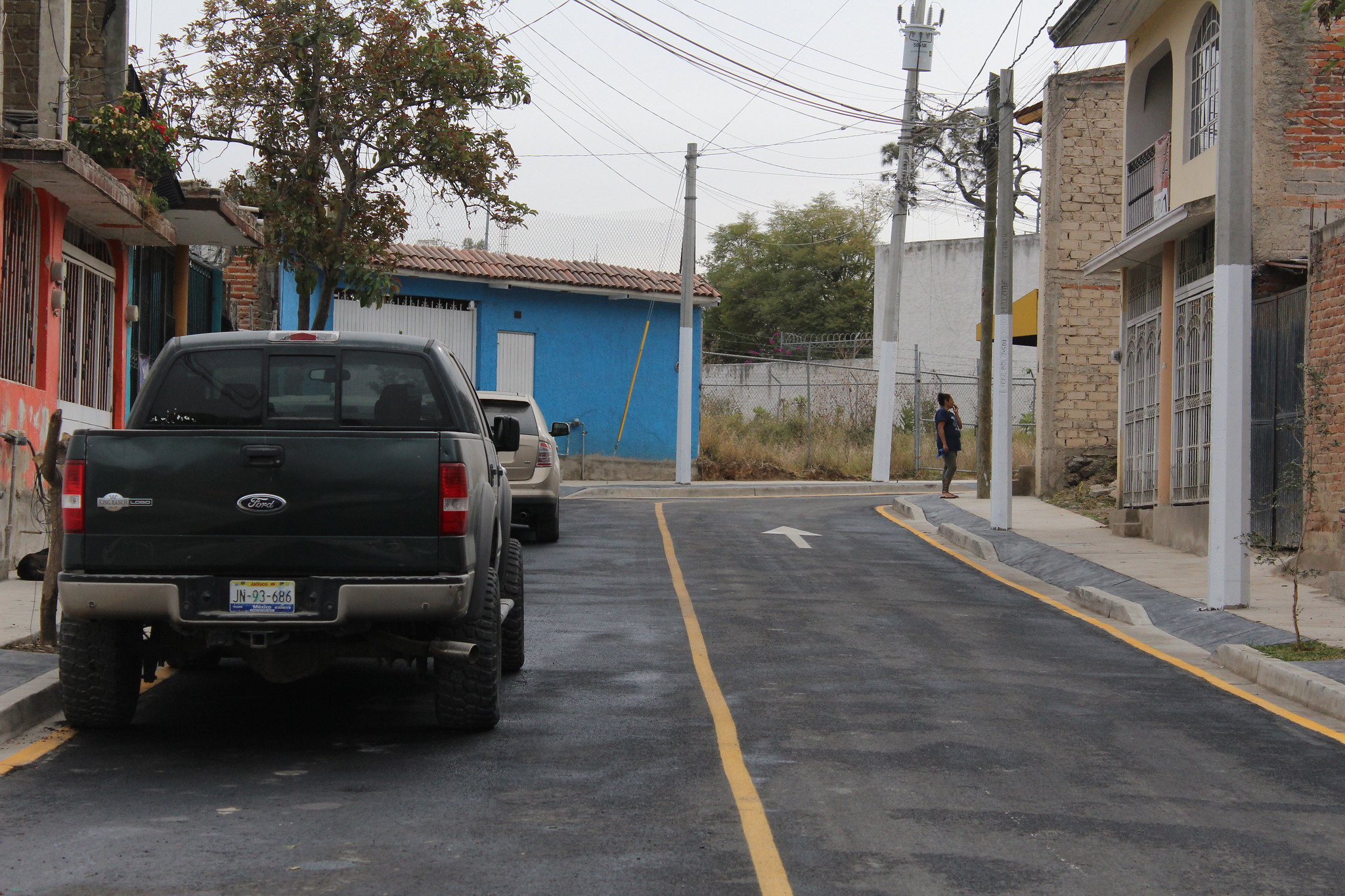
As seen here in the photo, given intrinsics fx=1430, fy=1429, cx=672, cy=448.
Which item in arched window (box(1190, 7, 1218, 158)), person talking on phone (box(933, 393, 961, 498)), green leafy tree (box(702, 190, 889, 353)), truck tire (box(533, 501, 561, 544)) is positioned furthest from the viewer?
green leafy tree (box(702, 190, 889, 353))

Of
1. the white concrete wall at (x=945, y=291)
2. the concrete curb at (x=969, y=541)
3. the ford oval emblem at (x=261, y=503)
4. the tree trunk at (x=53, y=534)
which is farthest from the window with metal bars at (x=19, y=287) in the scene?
the white concrete wall at (x=945, y=291)

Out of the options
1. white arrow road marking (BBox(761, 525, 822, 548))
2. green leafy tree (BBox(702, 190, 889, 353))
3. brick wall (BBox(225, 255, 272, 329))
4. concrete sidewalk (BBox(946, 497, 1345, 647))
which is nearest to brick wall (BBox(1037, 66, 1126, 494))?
concrete sidewalk (BBox(946, 497, 1345, 647))

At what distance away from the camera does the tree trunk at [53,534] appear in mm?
8633

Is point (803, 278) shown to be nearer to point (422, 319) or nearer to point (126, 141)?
point (422, 319)

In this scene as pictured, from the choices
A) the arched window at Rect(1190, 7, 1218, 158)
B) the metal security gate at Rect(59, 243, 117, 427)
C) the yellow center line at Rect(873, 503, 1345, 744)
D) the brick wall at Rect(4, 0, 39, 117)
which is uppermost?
the arched window at Rect(1190, 7, 1218, 158)

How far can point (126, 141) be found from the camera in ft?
48.3

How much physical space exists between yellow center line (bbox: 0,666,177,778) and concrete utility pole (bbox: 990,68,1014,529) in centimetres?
1463

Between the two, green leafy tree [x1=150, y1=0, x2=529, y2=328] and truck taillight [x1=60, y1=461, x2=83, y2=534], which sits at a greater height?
green leafy tree [x1=150, y1=0, x2=529, y2=328]

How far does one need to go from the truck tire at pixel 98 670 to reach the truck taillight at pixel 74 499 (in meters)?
0.58

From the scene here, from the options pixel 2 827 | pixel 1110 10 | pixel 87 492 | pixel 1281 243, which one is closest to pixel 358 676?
pixel 87 492

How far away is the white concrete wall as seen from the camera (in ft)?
156

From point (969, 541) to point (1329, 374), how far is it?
5929 millimetres

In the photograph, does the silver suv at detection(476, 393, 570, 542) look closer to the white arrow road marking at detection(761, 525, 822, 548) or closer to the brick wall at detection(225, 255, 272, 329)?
the white arrow road marking at detection(761, 525, 822, 548)

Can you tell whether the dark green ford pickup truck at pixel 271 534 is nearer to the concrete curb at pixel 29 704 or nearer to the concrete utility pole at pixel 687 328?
the concrete curb at pixel 29 704
